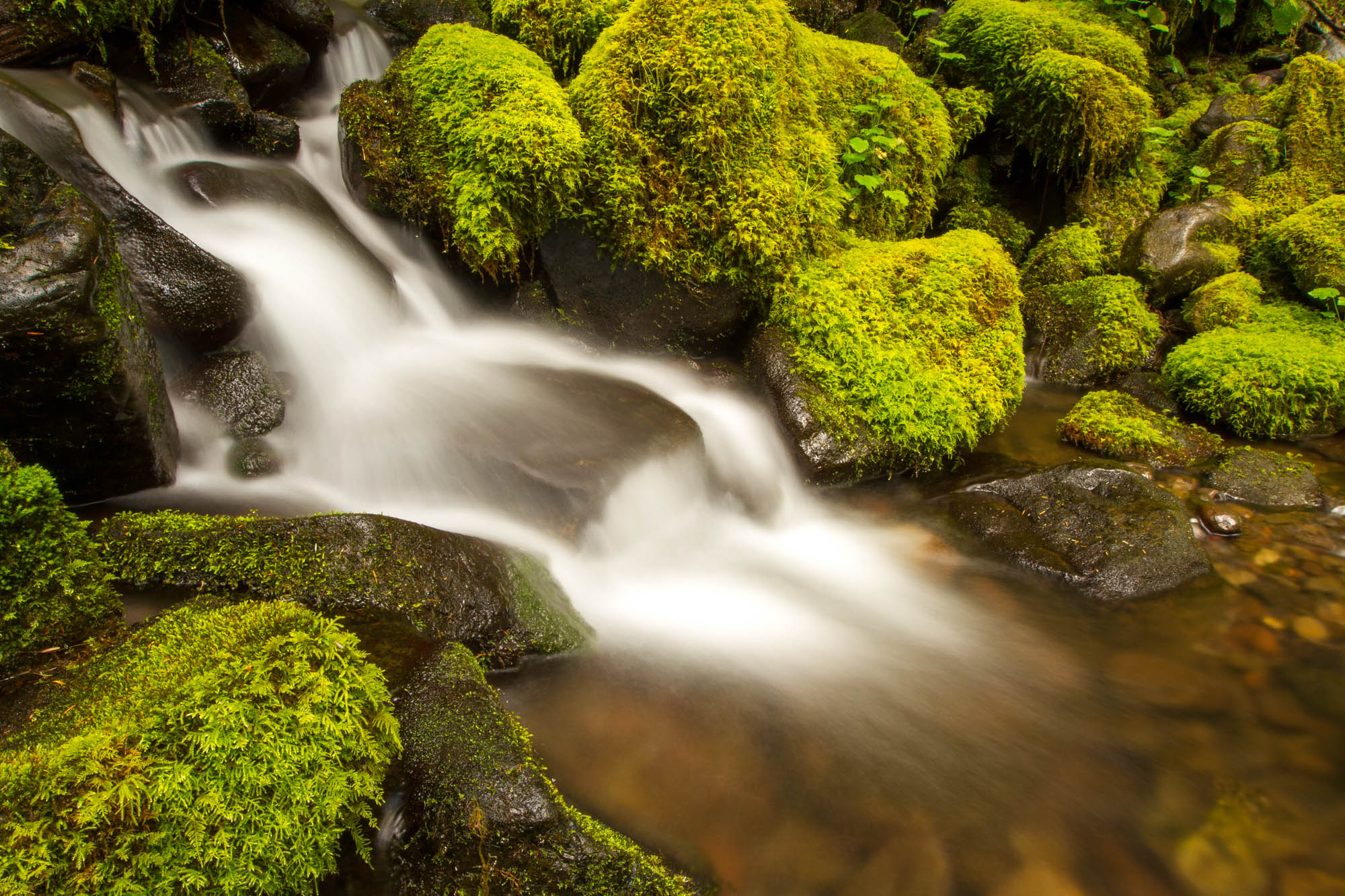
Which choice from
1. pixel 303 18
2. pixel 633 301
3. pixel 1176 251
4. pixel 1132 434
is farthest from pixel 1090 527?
pixel 303 18

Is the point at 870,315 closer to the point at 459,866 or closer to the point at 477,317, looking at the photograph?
the point at 477,317

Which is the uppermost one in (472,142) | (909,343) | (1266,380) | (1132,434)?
(472,142)

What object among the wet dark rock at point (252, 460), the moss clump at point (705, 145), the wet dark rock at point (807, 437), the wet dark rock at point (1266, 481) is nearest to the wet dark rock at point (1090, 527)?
the wet dark rock at point (807, 437)

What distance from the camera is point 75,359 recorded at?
287cm

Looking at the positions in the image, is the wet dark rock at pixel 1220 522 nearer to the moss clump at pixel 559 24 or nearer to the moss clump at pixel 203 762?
the moss clump at pixel 203 762

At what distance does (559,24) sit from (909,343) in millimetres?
3694

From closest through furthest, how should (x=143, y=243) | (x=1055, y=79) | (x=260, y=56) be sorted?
1. (x=143, y=243)
2. (x=260, y=56)
3. (x=1055, y=79)

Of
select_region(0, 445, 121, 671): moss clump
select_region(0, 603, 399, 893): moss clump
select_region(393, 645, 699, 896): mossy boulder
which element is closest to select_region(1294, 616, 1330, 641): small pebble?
select_region(393, 645, 699, 896): mossy boulder

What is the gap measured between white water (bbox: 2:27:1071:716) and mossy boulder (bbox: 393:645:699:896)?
120 centimetres

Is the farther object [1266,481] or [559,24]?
[559,24]

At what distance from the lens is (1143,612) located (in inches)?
154

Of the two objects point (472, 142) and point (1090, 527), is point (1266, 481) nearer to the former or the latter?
point (1090, 527)

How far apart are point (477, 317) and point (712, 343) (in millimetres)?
1864

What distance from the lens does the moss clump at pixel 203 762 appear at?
1.39 m
